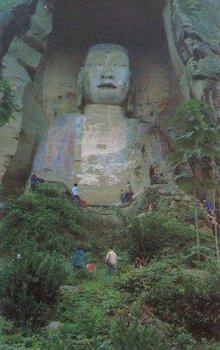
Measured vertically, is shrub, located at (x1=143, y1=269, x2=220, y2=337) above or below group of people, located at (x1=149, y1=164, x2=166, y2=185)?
below

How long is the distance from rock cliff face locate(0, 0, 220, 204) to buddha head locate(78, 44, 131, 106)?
937 mm

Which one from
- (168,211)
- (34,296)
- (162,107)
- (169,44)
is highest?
(169,44)

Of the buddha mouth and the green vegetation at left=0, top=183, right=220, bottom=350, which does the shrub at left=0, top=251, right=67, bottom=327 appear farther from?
the buddha mouth

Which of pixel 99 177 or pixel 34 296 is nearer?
pixel 34 296

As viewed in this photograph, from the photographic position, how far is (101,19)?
21.9 meters

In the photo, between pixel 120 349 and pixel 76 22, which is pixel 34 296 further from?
pixel 76 22

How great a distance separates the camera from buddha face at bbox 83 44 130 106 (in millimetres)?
20781

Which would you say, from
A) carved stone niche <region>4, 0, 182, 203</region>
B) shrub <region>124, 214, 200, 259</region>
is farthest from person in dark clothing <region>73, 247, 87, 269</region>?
carved stone niche <region>4, 0, 182, 203</region>

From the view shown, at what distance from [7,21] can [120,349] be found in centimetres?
1621

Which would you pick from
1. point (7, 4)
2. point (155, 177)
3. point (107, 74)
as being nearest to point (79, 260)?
point (155, 177)

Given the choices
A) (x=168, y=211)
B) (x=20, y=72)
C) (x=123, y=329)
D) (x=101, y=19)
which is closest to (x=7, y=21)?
(x=20, y=72)

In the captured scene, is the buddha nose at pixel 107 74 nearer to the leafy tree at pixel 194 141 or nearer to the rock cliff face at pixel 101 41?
the rock cliff face at pixel 101 41

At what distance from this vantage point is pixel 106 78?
68.3 ft

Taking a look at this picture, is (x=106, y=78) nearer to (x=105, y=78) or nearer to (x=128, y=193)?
(x=105, y=78)
